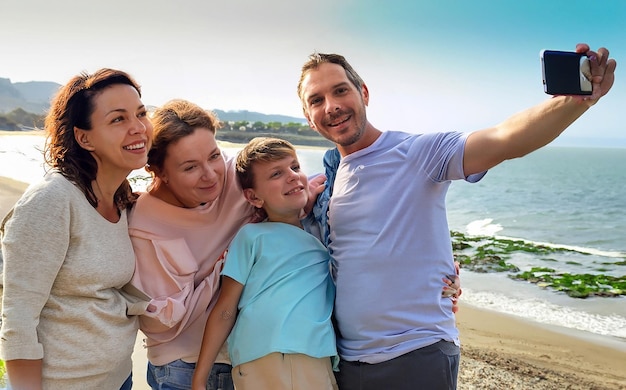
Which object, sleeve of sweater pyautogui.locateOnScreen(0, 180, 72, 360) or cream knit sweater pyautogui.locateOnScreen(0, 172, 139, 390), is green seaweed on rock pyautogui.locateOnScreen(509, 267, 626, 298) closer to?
cream knit sweater pyautogui.locateOnScreen(0, 172, 139, 390)

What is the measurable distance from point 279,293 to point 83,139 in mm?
1068

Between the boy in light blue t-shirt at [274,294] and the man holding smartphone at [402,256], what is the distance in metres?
0.14

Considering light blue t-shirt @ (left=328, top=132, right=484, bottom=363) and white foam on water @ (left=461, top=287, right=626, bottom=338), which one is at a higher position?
light blue t-shirt @ (left=328, top=132, right=484, bottom=363)

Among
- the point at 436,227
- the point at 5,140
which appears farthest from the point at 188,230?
the point at 5,140

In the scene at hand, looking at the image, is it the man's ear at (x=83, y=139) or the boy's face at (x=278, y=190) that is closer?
the man's ear at (x=83, y=139)

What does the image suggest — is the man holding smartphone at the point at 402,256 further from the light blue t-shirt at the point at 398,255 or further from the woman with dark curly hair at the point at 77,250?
the woman with dark curly hair at the point at 77,250

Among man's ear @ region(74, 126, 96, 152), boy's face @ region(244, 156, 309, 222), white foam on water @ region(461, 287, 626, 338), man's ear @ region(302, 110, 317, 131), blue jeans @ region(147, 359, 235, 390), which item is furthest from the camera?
white foam on water @ region(461, 287, 626, 338)

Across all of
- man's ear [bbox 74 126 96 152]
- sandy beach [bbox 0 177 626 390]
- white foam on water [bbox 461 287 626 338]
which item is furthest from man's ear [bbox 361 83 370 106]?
white foam on water [bbox 461 287 626 338]

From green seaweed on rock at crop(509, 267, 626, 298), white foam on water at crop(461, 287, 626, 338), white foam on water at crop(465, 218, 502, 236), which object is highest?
white foam on water at crop(461, 287, 626, 338)

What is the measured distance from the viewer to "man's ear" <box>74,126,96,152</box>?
7.56 ft

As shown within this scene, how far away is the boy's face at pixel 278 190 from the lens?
105 inches

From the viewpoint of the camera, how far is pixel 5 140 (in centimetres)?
2725

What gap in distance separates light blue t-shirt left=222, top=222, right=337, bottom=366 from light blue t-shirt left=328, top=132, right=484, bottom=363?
0.11 m

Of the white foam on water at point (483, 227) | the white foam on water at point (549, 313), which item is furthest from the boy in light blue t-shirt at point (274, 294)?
the white foam on water at point (483, 227)
